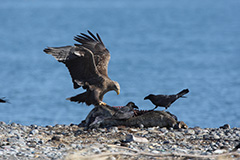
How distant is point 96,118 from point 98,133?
0.50 m

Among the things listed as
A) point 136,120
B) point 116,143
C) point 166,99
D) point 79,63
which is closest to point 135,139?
point 116,143

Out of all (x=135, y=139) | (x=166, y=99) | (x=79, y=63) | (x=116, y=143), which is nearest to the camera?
(x=116, y=143)

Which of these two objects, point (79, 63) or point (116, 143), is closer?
point (116, 143)

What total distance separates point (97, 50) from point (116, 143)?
146 inches

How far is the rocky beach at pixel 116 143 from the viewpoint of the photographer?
723 centimetres

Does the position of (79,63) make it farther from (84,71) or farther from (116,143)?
(116,143)

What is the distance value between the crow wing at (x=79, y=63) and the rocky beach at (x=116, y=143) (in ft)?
5.15

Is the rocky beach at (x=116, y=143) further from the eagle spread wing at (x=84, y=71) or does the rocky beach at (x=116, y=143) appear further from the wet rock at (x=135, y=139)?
the eagle spread wing at (x=84, y=71)

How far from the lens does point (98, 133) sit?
28.7ft

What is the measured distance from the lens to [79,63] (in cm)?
1057

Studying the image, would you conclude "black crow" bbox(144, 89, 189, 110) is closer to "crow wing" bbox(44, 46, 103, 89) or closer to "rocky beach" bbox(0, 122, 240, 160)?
"rocky beach" bbox(0, 122, 240, 160)

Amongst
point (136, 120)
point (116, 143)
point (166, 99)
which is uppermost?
point (166, 99)

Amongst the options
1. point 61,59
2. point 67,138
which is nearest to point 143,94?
point 61,59

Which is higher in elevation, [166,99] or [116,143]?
[166,99]
